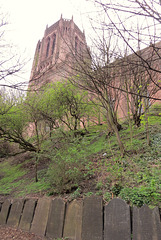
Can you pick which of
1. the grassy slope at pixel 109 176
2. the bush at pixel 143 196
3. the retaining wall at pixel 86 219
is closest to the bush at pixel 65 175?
the grassy slope at pixel 109 176

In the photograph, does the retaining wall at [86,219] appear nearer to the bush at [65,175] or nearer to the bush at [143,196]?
the bush at [143,196]

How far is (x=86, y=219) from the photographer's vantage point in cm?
213

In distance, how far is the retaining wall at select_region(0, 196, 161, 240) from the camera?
5.78 feet

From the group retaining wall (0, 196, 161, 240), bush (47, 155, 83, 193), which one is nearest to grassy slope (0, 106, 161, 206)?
bush (47, 155, 83, 193)

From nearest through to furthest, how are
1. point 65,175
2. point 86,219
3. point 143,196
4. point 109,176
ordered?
1. point 86,219
2. point 143,196
3. point 109,176
4. point 65,175

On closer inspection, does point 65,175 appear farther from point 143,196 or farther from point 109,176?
point 143,196

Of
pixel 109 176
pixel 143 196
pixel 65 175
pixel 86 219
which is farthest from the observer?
pixel 65 175

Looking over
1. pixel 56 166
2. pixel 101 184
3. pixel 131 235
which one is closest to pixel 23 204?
pixel 56 166

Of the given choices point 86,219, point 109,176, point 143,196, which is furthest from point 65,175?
point 143,196

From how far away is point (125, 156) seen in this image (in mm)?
4531

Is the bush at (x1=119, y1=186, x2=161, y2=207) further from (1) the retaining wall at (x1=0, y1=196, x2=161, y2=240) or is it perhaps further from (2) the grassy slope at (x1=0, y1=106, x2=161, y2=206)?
(1) the retaining wall at (x1=0, y1=196, x2=161, y2=240)

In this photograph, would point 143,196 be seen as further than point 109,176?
No

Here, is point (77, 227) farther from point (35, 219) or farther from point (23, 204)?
point (23, 204)

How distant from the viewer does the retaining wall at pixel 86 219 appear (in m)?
1.76
